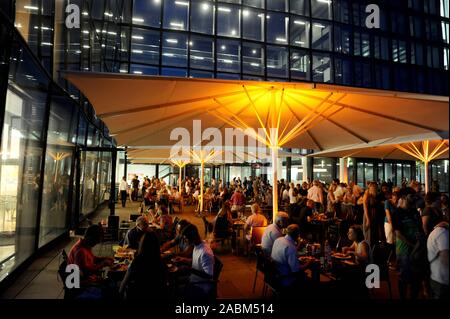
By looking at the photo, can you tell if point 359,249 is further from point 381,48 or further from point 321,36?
point 381,48

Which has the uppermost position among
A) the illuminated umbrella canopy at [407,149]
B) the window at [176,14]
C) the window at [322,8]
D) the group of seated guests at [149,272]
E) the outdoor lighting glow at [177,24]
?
the window at [322,8]

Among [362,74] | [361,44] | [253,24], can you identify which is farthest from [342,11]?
[253,24]

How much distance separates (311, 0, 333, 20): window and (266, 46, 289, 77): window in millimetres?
4246

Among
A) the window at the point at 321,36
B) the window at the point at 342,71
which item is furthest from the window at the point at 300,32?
the window at the point at 342,71

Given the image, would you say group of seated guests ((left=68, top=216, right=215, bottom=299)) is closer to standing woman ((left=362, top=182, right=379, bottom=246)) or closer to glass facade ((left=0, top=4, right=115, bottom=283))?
glass facade ((left=0, top=4, right=115, bottom=283))

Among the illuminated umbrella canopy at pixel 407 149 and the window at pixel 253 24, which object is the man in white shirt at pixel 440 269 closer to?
the illuminated umbrella canopy at pixel 407 149

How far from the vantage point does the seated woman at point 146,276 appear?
3.44 metres

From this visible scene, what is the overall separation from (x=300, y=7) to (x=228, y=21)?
19.2ft

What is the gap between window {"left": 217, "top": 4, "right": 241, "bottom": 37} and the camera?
2066cm

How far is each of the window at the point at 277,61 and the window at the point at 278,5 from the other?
2960mm

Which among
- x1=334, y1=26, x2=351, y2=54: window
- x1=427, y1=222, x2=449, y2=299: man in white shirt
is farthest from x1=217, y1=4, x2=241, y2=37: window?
x1=427, y1=222, x2=449, y2=299: man in white shirt

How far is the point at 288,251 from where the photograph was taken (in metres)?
4.08

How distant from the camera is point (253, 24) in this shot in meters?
21.5
